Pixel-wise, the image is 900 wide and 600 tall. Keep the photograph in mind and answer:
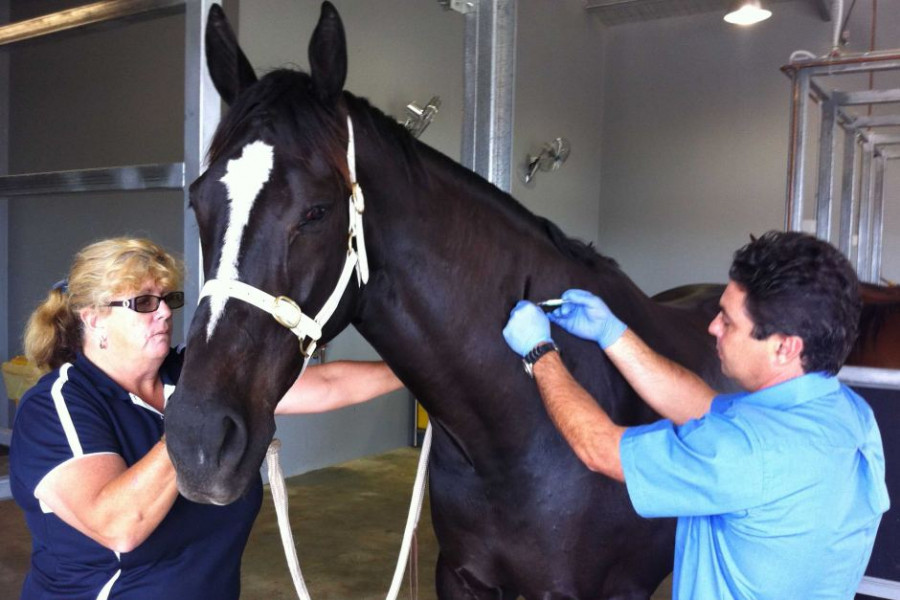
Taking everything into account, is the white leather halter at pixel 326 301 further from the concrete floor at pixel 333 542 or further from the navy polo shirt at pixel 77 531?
the concrete floor at pixel 333 542

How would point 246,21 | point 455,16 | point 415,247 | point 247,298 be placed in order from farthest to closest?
point 455,16
point 246,21
point 415,247
point 247,298

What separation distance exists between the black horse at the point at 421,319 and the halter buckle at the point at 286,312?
0.5 inches

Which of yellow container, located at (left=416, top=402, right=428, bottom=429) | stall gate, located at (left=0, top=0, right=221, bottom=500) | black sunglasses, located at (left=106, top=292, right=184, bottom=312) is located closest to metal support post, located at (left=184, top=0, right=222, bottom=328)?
stall gate, located at (left=0, top=0, right=221, bottom=500)

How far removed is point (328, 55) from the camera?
1145 millimetres

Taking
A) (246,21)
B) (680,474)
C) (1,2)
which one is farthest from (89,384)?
(1,2)

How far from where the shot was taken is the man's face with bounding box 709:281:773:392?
1.12m

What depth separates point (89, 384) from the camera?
1363mm

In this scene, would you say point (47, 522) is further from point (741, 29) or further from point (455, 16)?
point (741, 29)

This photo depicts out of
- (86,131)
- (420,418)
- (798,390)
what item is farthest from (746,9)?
(86,131)

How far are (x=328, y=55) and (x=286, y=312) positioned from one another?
403mm

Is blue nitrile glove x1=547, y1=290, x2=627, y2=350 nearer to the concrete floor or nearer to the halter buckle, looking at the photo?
the halter buckle

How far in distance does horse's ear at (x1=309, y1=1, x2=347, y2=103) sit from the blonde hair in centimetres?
54

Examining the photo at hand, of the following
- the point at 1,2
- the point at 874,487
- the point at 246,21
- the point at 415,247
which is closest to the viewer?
the point at 874,487

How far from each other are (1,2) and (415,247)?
5.53 m
